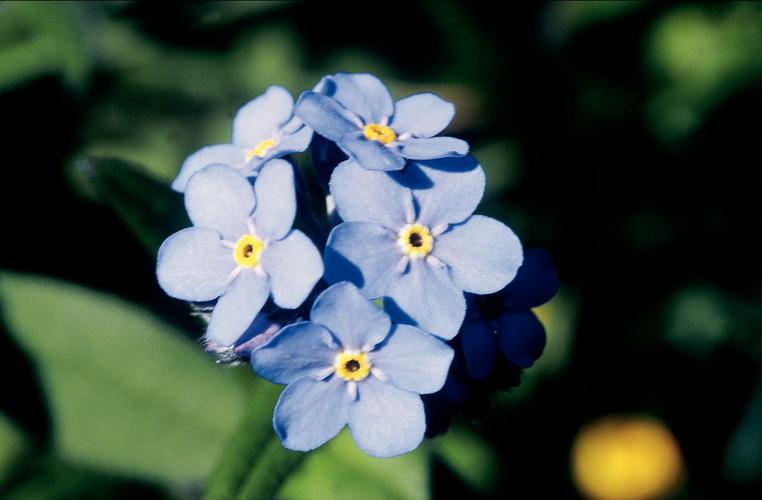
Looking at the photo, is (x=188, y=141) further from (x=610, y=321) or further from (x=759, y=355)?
(x=759, y=355)

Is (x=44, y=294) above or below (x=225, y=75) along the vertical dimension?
below

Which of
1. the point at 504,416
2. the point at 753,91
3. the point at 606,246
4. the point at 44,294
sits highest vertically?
the point at 753,91

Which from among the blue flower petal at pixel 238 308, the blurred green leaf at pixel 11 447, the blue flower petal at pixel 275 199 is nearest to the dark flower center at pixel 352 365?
the blue flower petal at pixel 238 308

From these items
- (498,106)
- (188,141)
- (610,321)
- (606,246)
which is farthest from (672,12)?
(188,141)

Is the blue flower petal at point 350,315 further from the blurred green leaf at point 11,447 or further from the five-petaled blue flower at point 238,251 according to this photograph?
the blurred green leaf at point 11,447

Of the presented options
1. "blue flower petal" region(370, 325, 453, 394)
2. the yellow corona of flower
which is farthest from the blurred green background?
"blue flower petal" region(370, 325, 453, 394)

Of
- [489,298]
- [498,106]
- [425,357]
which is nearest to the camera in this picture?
[425,357]

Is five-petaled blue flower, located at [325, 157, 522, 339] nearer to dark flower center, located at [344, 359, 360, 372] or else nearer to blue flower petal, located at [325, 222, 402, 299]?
blue flower petal, located at [325, 222, 402, 299]
